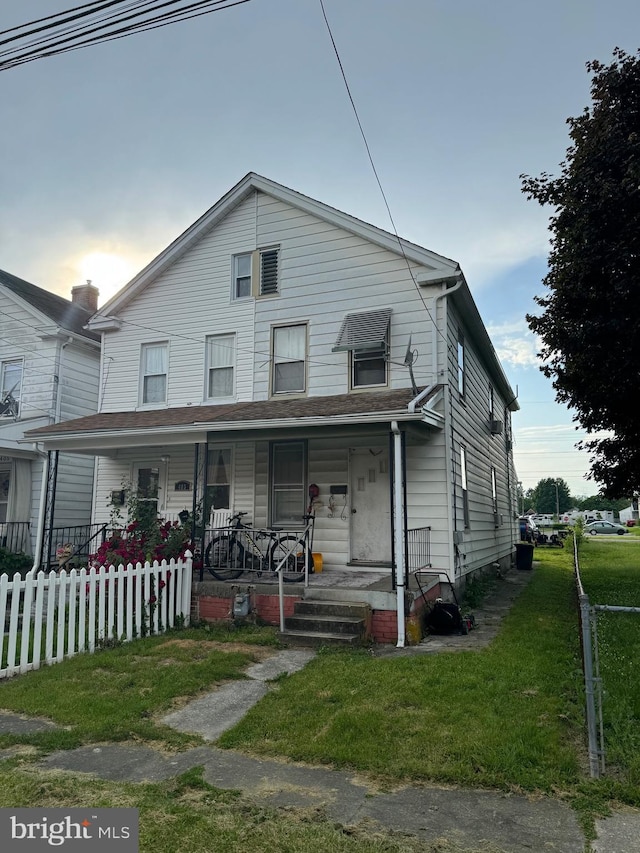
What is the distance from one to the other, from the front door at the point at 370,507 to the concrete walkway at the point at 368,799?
19.4 ft

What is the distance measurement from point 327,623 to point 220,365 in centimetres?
701

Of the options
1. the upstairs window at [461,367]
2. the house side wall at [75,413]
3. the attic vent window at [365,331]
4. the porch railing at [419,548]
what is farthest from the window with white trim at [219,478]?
the house side wall at [75,413]

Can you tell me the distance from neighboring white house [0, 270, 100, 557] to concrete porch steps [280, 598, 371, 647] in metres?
9.54

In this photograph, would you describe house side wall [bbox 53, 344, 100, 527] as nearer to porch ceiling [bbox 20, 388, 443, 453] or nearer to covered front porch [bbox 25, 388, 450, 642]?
covered front porch [bbox 25, 388, 450, 642]

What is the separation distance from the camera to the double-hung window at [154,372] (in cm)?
1366

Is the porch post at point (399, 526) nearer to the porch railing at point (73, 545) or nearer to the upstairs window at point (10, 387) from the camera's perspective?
the porch railing at point (73, 545)

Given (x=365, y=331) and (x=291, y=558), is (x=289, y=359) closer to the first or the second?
(x=365, y=331)

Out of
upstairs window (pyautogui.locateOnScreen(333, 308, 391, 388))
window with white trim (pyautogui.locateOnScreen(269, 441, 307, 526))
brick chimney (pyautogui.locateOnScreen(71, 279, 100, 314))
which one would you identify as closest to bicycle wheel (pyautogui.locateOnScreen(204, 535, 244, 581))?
window with white trim (pyautogui.locateOnScreen(269, 441, 307, 526))

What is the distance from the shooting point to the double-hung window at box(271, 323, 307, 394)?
1213 cm

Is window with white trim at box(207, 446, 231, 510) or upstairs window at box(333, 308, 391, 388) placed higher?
upstairs window at box(333, 308, 391, 388)

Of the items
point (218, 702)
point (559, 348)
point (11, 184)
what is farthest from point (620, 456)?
point (11, 184)

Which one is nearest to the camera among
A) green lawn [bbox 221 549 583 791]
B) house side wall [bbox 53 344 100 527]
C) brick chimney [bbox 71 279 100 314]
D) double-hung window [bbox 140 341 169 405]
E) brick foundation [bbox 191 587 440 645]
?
green lawn [bbox 221 549 583 791]

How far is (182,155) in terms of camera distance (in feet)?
33.9

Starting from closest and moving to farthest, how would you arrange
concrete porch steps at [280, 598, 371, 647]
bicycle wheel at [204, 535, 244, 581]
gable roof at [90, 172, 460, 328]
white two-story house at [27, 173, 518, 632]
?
concrete porch steps at [280, 598, 371, 647] → bicycle wheel at [204, 535, 244, 581] → white two-story house at [27, 173, 518, 632] → gable roof at [90, 172, 460, 328]
